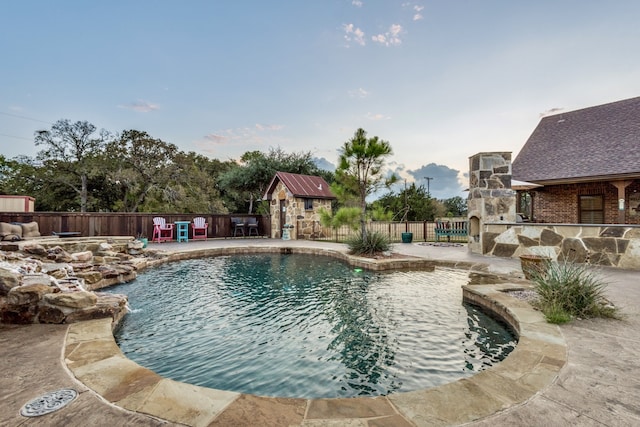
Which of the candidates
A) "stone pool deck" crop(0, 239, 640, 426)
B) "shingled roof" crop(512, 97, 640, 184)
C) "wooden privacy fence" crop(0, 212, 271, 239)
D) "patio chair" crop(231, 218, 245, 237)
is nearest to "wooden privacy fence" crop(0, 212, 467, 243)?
"wooden privacy fence" crop(0, 212, 271, 239)

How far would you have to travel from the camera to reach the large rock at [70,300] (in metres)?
2.92

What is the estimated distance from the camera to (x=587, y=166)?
947 centimetres

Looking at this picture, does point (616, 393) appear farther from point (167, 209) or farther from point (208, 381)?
point (167, 209)

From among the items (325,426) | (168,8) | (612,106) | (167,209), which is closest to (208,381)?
(325,426)

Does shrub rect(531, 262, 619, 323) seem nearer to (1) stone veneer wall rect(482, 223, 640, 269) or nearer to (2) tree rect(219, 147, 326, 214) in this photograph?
(1) stone veneer wall rect(482, 223, 640, 269)

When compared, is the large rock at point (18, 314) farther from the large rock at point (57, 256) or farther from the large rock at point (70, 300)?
the large rock at point (57, 256)

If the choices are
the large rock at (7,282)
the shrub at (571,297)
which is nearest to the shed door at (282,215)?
the large rock at (7,282)

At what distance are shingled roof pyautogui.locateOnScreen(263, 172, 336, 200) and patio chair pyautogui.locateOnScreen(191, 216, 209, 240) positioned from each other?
11.2 feet

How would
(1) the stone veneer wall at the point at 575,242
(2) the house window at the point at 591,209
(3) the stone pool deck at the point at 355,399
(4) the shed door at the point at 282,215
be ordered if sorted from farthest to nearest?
(4) the shed door at the point at 282,215, (2) the house window at the point at 591,209, (1) the stone veneer wall at the point at 575,242, (3) the stone pool deck at the point at 355,399

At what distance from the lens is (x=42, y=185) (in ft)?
56.0

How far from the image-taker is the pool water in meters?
2.30

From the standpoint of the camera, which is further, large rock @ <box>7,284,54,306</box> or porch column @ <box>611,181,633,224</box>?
porch column @ <box>611,181,633,224</box>

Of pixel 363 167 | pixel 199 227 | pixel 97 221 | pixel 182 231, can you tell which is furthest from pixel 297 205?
pixel 97 221

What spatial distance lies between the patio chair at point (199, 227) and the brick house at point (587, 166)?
1326 centimetres
